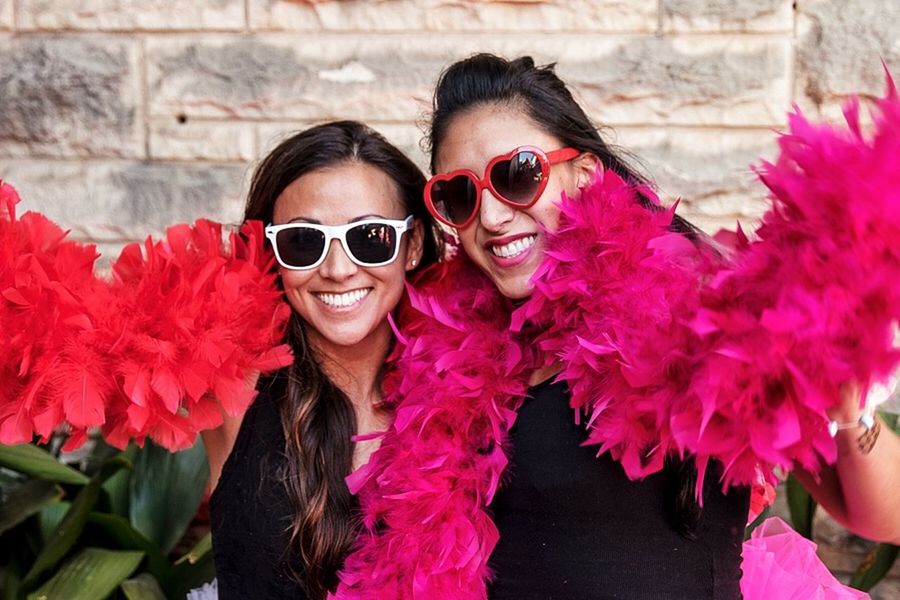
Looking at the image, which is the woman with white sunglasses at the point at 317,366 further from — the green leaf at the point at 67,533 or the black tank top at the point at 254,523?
the green leaf at the point at 67,533

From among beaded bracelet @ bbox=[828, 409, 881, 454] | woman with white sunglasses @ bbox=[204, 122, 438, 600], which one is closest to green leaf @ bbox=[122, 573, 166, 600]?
woman with white sunglasses @ bbox=[204, 122, 438, 600]

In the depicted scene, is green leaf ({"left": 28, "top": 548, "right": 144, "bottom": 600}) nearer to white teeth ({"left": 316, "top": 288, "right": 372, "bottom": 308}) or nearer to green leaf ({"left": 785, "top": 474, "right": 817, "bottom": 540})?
white teeth ({"left": 316, "top": 288, "right": 372, "bottom": 308})

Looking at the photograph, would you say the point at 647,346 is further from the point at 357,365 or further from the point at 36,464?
the point at 36,464

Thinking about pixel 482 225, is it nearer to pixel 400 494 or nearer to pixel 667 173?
pixel 400 494

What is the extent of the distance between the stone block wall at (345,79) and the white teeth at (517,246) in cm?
120

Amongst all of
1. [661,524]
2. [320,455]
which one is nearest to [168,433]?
[320,455]

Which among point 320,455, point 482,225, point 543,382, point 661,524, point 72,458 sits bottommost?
point 72,458

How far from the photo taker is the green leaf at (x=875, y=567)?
254cm

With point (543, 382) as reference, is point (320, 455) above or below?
below

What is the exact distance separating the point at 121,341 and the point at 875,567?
212cm

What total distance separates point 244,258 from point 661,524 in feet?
3.49

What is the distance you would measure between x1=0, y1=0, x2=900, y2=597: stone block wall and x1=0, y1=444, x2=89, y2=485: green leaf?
858 mm

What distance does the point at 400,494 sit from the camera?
1.73 metres

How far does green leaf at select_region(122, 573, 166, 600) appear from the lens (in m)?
2.28
